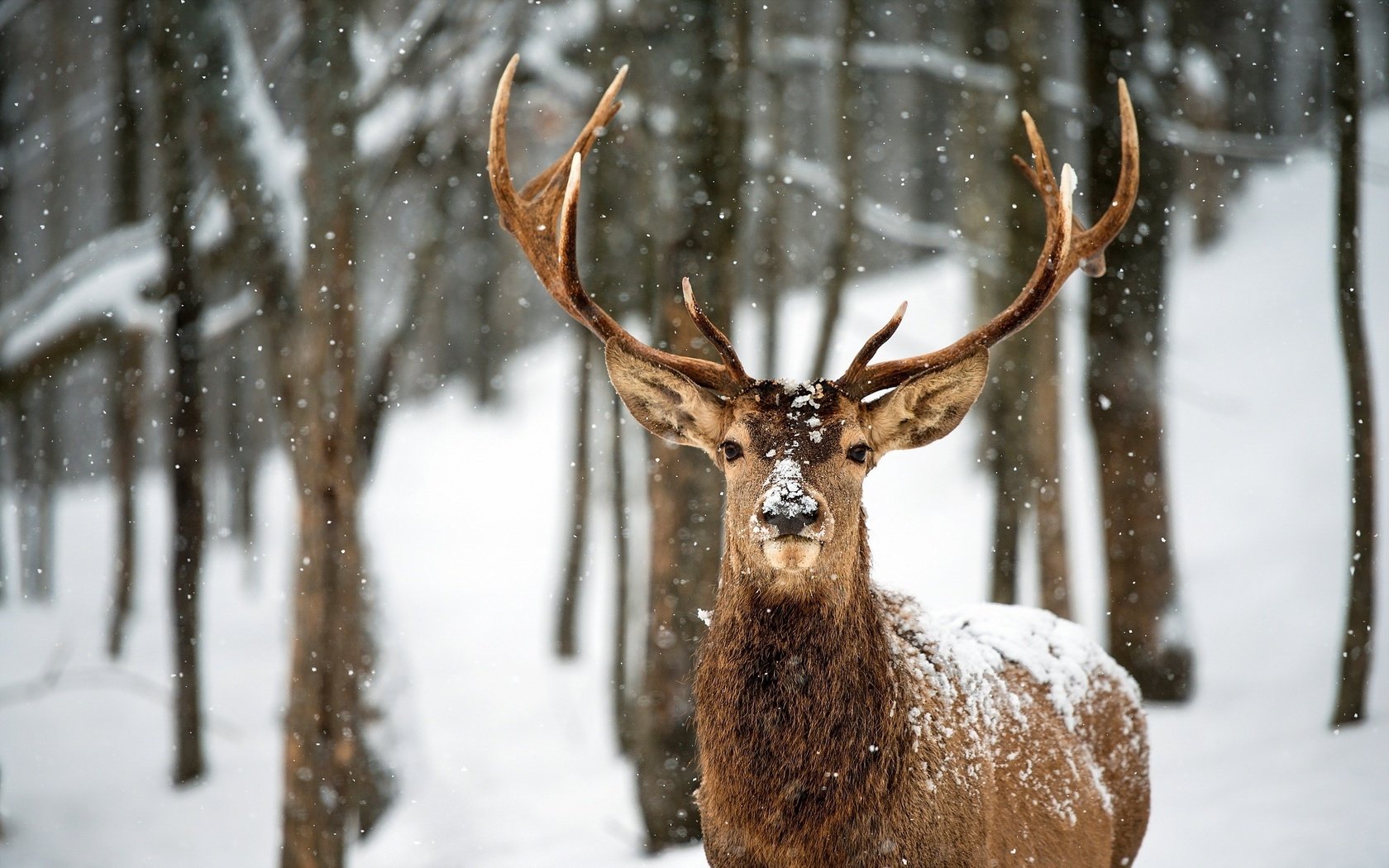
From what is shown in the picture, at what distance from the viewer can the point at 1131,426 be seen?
9.01 meters

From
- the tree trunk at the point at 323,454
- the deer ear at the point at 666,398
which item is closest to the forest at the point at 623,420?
the tree trunk at the point at 323,454

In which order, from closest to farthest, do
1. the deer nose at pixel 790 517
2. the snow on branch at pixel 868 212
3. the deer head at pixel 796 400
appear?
the deer nose at pixel 790 517, the deer head at pixel 796 400, the snow on branch at pixel 868 212

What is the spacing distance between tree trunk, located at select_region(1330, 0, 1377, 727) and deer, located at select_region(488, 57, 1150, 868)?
402 cm

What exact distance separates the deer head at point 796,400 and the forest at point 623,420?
0.28ft

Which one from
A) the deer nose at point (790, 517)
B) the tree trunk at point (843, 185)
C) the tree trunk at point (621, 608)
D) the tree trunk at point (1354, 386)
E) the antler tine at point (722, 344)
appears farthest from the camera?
the tree trunk at point (621, 608)

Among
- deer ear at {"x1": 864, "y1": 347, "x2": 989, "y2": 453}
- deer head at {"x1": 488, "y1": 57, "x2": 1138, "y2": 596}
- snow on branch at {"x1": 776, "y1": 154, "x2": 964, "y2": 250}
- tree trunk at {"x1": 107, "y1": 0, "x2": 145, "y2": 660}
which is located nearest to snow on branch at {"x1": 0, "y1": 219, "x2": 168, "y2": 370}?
tree trunk at {"x1": 107, "y1": 0, "x2": 145, "y2": 660}

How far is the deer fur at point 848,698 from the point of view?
3.64 meters

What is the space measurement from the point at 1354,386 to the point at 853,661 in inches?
233

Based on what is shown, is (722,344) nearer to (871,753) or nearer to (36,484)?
(871,753)

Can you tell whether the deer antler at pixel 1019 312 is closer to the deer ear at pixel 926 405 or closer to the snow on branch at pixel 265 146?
the deer ear at pixel 926 405

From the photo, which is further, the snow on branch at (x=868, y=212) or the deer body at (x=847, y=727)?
the snow on branch at (x=868, y=212)

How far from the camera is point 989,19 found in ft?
42.3

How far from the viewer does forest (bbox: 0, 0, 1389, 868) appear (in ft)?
23.5

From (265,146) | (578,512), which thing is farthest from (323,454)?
(578,512)
